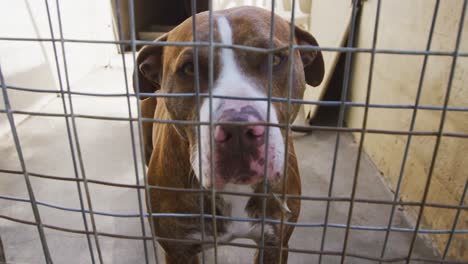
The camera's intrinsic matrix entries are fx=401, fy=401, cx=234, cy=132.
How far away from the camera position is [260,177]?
44.9 inches

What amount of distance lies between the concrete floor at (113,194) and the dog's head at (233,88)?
1064 mm

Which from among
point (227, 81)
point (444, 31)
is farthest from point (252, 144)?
point (444, 31)

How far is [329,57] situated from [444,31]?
61.0 inches

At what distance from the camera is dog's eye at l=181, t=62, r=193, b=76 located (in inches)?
56.0

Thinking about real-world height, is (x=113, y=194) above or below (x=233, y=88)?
below

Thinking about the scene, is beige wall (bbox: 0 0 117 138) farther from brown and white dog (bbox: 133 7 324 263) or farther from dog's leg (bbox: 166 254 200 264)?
dog's leg (bbox: 166 254 200 264)

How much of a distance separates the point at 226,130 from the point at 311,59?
87 cm

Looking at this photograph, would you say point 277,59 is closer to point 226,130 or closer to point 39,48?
point 226,130

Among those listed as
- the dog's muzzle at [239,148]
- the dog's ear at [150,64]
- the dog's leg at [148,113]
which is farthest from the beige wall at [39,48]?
the dog's muzzle at [239,148]

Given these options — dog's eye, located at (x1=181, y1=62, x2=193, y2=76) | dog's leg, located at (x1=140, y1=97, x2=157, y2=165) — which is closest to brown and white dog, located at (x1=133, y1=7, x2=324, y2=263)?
dog's eye, located at (x1=181, y1=62, x2=193, y2=76)

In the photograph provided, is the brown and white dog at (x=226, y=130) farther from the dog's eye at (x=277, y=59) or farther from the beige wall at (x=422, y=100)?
the beige wall at (x=422, y=100)

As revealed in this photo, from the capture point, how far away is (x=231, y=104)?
1118 millimetres

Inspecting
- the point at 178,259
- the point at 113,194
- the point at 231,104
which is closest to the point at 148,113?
the point at 113,194

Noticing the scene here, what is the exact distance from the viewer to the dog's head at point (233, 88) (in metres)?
1.08
